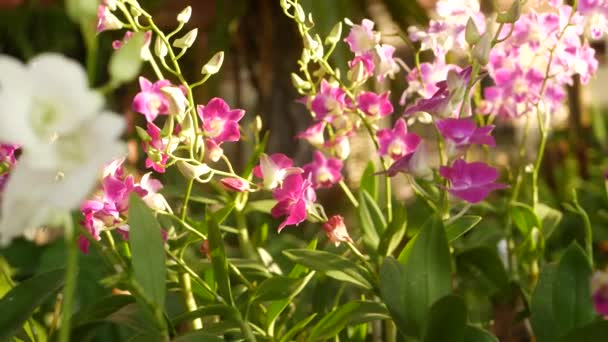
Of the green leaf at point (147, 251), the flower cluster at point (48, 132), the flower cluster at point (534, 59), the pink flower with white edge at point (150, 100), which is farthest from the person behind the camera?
the flower cluster at point (534, 59)

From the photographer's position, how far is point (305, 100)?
1.95ft

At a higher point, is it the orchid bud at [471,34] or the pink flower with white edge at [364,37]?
the orchid bud at [471,34]

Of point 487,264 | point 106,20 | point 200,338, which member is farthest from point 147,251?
point 487,264

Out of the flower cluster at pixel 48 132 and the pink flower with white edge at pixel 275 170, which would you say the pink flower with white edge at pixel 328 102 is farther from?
the flower cluster at pixel 48 132

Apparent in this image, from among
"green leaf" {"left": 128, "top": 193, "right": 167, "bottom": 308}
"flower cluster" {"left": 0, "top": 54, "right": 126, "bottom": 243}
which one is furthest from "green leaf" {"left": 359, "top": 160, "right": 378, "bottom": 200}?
"flower cluster" {"left": 0, "top": 54, "right": 126, "bottom": 243}

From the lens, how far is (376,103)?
1.87ft

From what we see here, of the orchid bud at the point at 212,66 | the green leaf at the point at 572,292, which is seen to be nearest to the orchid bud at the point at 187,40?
the orchid bud at the point at 212,66

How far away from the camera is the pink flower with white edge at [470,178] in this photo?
17.6 inches

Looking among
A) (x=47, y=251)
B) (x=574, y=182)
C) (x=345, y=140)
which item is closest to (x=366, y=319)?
(x=345, y=140)

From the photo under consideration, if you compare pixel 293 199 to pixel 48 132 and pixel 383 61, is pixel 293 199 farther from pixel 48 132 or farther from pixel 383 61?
pixel 48 132

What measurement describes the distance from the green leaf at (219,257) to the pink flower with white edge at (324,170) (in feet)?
0.36

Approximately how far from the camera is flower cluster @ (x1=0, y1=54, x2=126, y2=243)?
28 centimetres

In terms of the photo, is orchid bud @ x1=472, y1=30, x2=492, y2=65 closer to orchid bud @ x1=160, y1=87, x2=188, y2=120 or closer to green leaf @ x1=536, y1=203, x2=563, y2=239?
orchid bud @ x1=160, y1=87, x2=188, y2=120

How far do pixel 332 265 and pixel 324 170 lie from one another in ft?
0.33
